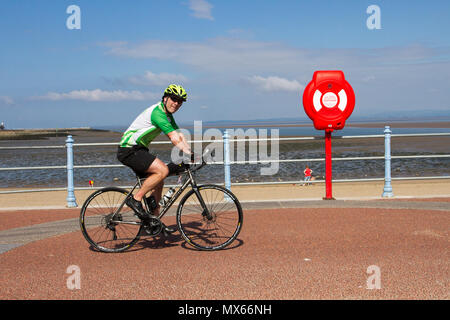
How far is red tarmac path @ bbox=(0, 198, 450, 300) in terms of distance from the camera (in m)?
3.77

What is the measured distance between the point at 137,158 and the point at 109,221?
0.82m

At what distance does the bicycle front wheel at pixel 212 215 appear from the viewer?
5.11 m

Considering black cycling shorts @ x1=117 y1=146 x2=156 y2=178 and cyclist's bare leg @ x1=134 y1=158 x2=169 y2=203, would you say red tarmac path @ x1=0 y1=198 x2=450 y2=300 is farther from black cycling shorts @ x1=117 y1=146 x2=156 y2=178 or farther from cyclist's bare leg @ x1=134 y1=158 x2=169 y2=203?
black cycling shorts @ x1=117 y1=146 x2=156 y2=178

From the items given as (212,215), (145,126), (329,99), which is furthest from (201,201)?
(329,99)

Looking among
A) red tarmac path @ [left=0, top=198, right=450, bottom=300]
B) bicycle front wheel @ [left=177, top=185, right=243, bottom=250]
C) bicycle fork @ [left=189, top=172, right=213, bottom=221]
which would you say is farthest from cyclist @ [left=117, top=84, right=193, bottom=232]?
red tarmac path @ [left=0, top=198, right=450, bottom=300]

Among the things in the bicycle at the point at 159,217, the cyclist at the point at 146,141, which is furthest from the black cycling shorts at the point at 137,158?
the bicycle at the point at 159,217

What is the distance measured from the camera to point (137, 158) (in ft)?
16.8

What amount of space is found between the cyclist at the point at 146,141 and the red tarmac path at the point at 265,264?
2.35 feet

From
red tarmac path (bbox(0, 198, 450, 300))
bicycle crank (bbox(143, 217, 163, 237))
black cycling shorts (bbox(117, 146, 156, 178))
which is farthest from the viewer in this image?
bicycle crank (bbox(143, 217, 163, 237))

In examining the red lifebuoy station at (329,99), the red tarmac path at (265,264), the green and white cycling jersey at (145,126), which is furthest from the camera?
the red lifebuoy station at (329,99)

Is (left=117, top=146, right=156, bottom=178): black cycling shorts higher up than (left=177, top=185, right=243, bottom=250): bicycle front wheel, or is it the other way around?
(left=117, top=146, right=156, bottom=178): black cycling shorts

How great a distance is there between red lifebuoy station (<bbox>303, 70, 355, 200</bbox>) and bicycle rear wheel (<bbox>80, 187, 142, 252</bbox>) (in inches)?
166

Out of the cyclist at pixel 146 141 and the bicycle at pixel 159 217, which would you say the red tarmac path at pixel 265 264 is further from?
the cyclist at pixel 146 141
